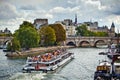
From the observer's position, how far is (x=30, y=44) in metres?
68.0

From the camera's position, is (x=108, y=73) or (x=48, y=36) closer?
(x=108, y=73)

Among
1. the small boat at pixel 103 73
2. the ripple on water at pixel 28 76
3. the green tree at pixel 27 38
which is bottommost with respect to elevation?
the ripple on water at pixel 28 76

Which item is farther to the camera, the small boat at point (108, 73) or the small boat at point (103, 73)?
the small boat at point (103, 73)

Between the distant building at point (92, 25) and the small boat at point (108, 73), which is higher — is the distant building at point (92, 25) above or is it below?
above

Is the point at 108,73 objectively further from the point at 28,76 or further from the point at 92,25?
the point at 92,25

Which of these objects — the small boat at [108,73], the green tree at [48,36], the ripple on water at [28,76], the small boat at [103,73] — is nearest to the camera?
the small boat at [108,73]

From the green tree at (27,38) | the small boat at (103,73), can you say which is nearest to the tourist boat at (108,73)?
the small boat at (103,73)

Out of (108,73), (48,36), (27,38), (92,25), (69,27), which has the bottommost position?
(108,73)

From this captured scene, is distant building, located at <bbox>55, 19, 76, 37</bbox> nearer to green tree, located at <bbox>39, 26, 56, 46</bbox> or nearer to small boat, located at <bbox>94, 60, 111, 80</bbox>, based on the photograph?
green tree, located at <bbox>39, 26, 56, 46</bbox>

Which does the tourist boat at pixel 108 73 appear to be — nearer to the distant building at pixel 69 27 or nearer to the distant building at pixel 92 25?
the distant building at pixel 69 27

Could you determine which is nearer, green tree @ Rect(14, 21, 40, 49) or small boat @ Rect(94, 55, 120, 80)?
small boat @ Rect(94, 55, 120, 80)

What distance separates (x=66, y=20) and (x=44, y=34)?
58493mm

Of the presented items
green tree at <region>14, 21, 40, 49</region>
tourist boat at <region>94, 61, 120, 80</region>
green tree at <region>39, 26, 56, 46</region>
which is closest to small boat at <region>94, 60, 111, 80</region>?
tourist boat at <region>94, 61, 120, 80</region>

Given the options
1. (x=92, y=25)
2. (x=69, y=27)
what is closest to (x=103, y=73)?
(x=69, y=27)
